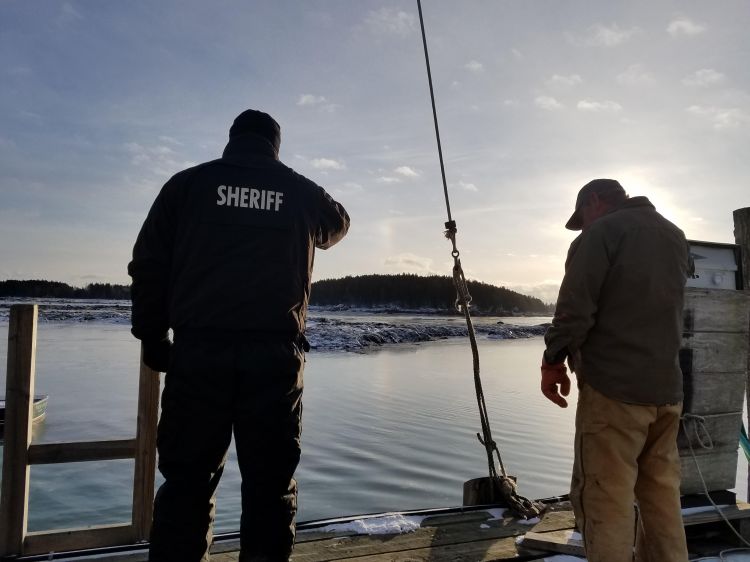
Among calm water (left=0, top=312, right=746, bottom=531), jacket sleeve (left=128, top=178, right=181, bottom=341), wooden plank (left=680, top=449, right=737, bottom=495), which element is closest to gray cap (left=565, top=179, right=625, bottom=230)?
wooden plank (left=680, top=449, right=737, bottom=495)

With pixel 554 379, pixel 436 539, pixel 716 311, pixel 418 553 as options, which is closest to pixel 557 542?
pixel 436 539

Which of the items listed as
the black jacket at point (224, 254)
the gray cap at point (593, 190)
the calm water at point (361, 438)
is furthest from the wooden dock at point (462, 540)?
the calm water at point (361, 438)

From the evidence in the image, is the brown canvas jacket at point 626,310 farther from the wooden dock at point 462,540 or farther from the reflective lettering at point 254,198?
the reflective lettering at point 254,198

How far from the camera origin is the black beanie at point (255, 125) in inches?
109

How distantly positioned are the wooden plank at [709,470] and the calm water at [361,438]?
2.77 meters

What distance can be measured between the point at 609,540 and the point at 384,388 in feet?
35.0

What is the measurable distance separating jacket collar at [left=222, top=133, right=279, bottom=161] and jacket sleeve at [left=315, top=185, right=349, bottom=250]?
30 centimetres

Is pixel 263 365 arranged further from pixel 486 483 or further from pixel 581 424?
pixel 486 483

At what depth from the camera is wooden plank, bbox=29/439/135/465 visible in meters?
3.14

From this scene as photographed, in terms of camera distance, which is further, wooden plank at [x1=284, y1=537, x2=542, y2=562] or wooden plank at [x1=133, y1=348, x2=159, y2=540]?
wooden plank at [x1=133, y1=348, x2=159, y2=540]

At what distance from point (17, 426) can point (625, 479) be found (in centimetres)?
313

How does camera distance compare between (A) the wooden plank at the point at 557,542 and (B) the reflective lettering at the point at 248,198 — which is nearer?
(B) the reflective lettering at the point at 248,198

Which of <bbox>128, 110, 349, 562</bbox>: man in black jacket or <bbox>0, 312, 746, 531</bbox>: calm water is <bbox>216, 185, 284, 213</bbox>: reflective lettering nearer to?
<bbox>128, 110, 349, 562</bbox>: man in black jacket

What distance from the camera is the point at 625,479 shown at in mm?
2600
